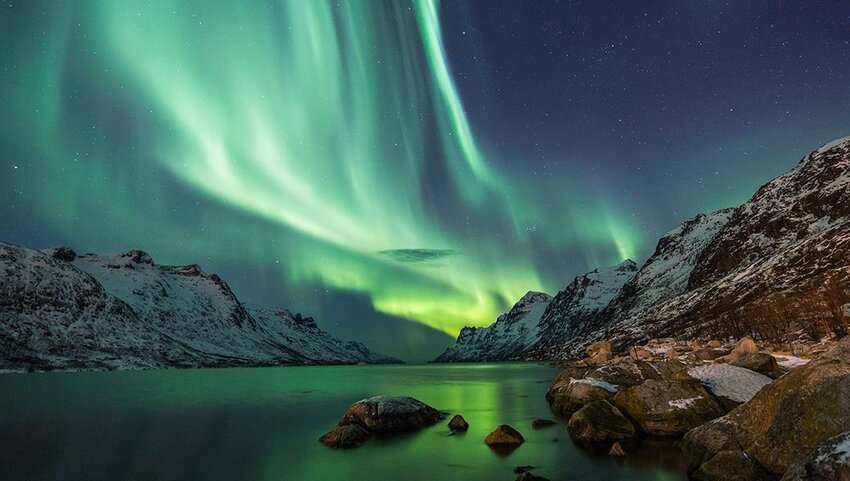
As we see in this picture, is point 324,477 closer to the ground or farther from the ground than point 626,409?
closer to the ground

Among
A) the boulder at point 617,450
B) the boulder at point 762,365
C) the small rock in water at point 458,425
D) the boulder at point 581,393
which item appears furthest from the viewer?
the boulder at point 581,393

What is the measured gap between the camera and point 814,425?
15055 mm

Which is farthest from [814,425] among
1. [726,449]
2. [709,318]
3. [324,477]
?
[709,318]

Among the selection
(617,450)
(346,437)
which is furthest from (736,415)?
(346,437)

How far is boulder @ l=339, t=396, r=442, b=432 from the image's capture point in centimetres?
3247

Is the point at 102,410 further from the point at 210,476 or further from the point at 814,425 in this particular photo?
the point at 814,425

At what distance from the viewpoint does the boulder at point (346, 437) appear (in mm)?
28672

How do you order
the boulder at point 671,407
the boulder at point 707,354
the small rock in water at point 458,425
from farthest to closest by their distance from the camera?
the boulder at point 707,354
the small rock in water at point 458,425
the boulder at point 671,407

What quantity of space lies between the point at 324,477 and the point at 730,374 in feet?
85.1

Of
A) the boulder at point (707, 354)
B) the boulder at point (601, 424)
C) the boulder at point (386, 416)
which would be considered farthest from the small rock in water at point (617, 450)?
the boulder at point (707, 354)

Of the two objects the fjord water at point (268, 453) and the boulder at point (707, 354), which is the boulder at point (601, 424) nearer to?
the fjord water at point (268, 453)

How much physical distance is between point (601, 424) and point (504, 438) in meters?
5.93

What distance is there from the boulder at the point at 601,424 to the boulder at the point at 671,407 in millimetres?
888

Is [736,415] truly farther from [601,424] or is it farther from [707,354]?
[707,354]
